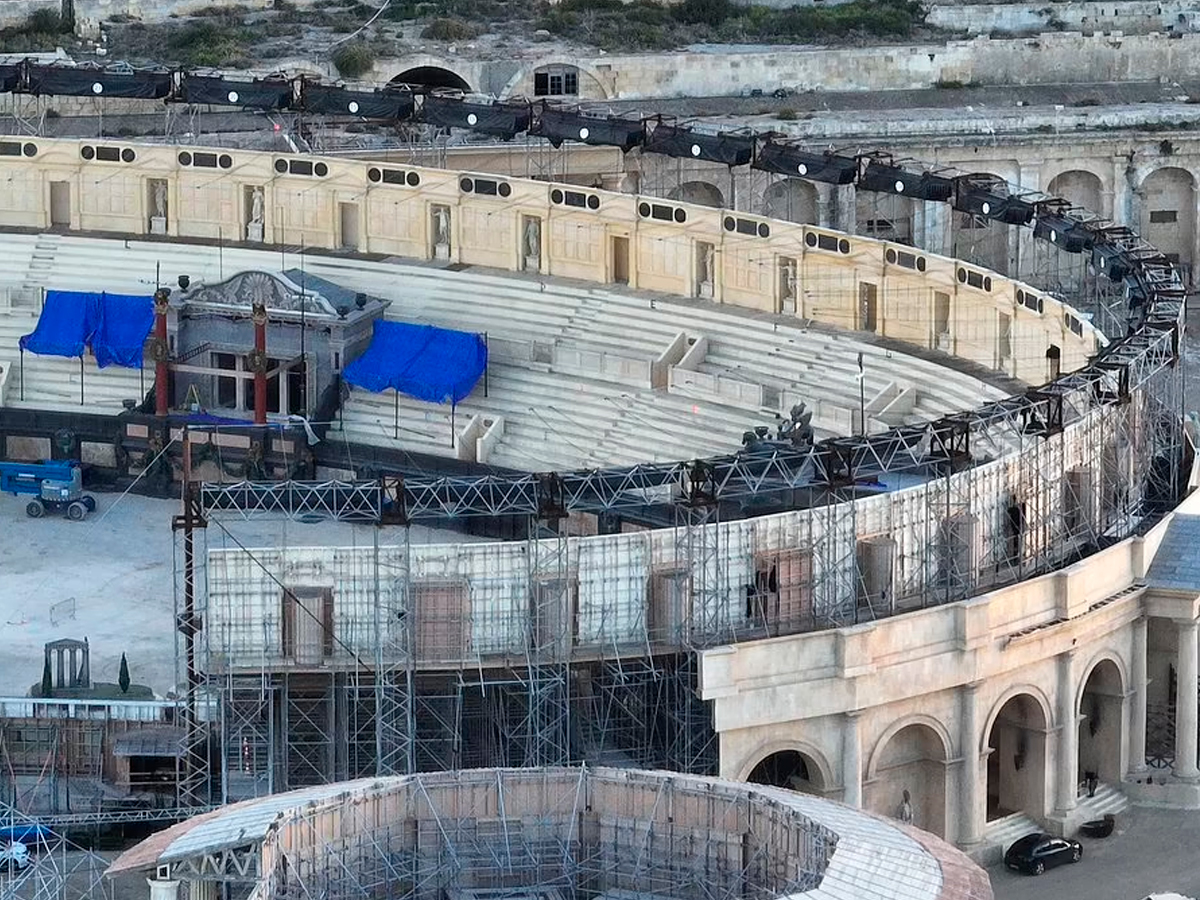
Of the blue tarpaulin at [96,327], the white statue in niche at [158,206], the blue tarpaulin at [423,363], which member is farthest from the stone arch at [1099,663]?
the white statue in niche at [158,206]

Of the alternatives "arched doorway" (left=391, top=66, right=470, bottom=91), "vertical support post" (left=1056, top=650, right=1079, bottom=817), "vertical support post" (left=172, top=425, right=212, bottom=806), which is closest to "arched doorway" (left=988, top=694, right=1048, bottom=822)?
"vertical support post" (left=1056, top=650, right=1079, bottom=817)

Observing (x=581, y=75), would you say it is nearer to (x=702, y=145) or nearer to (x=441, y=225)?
(x=702, y=145)

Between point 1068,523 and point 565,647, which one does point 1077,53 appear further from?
point 565,647

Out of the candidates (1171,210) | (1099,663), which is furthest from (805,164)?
(1099,663)

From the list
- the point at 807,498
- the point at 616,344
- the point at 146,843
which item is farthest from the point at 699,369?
the point at 146,843

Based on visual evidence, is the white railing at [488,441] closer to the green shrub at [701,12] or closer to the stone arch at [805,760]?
the stone arch at [805,760]

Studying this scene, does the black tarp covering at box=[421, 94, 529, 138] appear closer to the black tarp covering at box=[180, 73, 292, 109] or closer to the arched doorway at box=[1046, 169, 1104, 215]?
the black tarp covering at box=[180, 73, 292, 109]

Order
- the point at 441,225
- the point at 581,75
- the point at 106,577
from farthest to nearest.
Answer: the point at 581,75
the point at 441,225
the point at 106,577
